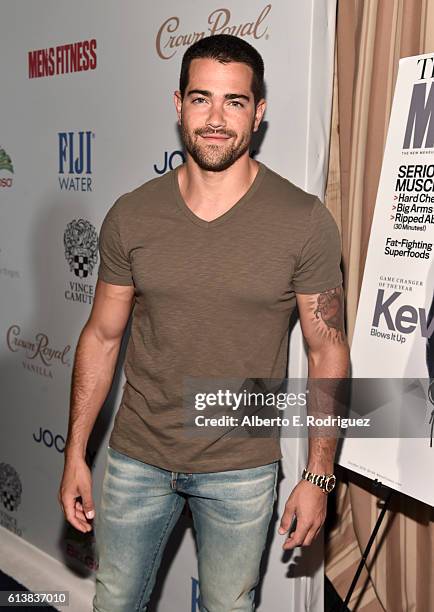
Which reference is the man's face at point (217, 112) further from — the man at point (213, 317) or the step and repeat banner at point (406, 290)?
the step and repeat banner at point (406, 290)

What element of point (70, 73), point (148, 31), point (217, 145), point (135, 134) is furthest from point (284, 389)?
point (70, 73)

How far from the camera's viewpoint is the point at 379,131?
7.49ft

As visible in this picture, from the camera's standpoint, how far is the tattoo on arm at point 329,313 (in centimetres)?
189

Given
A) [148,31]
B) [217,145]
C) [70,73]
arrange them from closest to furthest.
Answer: [217,145], [148,31], [70,73]

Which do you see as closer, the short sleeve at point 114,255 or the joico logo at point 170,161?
the short sleeve at point 114,255

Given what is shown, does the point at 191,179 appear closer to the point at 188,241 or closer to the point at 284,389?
the point at 188,241

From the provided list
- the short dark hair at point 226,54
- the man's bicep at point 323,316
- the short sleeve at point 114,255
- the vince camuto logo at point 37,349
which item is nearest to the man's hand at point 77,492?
the short sleeve at point 114,255

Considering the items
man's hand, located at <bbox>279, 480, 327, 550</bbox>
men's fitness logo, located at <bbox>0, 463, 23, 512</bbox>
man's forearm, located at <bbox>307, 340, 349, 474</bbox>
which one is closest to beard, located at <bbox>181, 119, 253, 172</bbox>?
man's forearm, located at <bbox>307, 340, 349, 474</bbox>

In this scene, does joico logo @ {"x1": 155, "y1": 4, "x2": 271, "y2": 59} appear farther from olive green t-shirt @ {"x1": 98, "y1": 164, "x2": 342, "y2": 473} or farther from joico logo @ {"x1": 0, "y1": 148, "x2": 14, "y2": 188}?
joico logo @ {"x1": 0, "y1": 148, "x2": 14, "y2": 188}

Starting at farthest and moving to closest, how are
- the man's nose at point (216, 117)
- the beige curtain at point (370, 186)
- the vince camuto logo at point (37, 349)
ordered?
1. the vince camuto logo at point (37, 349)
2. the beige curtain at point (370, 186)
3. the man's nose at point (216, 117)

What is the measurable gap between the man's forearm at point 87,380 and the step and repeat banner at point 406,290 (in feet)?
2.27

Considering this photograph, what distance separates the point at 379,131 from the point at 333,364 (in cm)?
78

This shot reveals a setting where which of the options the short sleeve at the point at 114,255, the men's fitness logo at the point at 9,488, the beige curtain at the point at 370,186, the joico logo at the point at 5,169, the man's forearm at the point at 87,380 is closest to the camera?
the short sleeve at the point at 114,255

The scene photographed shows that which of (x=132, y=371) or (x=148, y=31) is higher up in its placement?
(x=148, y=31)
